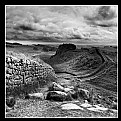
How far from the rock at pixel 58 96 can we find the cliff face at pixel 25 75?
0.46 metres

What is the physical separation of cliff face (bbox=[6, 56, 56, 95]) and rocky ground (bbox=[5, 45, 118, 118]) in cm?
5

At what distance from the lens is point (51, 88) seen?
24.5 feet

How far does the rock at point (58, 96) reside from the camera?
7218mm

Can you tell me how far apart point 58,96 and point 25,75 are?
4.14 feet

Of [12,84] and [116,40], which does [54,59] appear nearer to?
[12,84]

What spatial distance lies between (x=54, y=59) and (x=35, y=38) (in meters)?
0.95

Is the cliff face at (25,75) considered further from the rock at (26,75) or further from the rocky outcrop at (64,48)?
the rocky outcrop at (64,48)

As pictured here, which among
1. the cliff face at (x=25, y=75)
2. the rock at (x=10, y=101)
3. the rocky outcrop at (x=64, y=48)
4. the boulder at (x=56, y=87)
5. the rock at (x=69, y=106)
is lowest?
the rock at (x=69, y=106)

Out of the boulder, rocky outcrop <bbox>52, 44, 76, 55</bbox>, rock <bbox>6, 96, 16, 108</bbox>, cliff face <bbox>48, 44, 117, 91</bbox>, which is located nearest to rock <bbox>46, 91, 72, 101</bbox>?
the boulder

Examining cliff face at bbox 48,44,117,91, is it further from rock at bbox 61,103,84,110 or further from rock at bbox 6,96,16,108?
rock at bbox 6,96,16,108

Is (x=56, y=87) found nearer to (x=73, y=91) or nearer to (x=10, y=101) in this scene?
(x=73, y=91)

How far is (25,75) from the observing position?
7.31m

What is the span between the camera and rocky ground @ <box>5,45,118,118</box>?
6.87 meters

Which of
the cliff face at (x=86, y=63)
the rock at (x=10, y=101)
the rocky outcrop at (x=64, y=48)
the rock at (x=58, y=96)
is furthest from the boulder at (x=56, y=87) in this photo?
the rock at (x=10, y=101)
